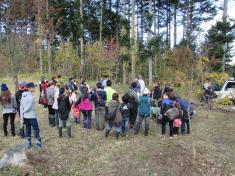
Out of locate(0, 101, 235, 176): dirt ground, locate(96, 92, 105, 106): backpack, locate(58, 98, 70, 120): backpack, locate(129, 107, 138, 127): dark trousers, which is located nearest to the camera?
locate(0, 101, 235, 176): dirt ground

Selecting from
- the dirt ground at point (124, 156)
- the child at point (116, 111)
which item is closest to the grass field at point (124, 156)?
the dirt ground at point (124, 156)

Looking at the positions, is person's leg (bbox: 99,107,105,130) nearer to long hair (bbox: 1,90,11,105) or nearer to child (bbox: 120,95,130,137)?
child (bbox: 120,95,130,137)

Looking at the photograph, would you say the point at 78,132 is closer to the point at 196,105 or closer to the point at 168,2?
the point at 196,105

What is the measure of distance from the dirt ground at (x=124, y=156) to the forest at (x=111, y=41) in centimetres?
248

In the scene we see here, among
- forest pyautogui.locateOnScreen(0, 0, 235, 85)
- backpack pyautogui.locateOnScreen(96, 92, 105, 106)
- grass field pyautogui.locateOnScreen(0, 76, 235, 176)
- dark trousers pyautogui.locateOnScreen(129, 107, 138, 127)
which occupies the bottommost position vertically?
grass field pyautogui.locateOnScreen(0, 76, 235, 176)

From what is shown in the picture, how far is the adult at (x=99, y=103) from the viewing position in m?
12.3

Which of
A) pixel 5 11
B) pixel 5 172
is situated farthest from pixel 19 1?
pixel 5 172

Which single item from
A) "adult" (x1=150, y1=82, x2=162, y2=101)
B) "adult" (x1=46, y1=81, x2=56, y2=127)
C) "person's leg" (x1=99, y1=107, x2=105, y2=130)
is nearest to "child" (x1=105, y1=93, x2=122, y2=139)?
"person's leg" (x1=99, y1=107, x2=105, y2=130)

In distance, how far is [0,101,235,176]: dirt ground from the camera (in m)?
8.80

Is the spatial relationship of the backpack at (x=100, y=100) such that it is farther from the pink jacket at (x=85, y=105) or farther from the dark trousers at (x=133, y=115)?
the dark trousers at (x=133, y=115)

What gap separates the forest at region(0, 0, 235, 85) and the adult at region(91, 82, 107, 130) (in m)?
3.09

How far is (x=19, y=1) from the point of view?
14.5 metres

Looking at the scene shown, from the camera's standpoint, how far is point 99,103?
12367mm

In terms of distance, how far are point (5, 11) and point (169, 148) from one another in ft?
29.2
